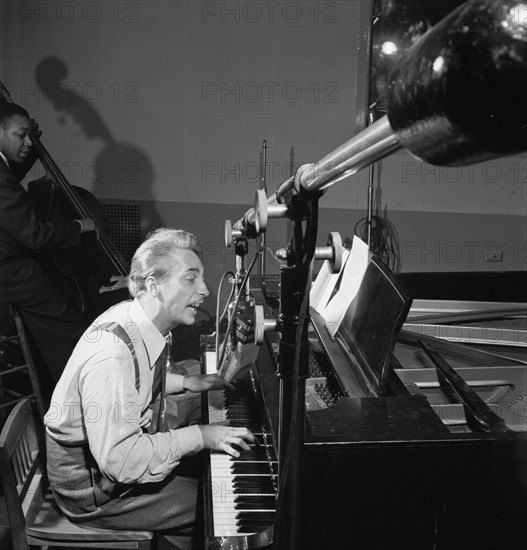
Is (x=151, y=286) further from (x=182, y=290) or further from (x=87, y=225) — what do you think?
(x=87, y=225)

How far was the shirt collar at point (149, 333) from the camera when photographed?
6.61ft

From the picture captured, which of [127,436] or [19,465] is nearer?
[127,436]

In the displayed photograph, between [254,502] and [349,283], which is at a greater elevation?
[349,283]

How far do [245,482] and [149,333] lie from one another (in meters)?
0.61

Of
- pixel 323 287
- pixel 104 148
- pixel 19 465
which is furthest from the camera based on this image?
pixel 104 148

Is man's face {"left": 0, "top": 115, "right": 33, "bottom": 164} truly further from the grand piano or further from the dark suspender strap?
the dark suspender strap

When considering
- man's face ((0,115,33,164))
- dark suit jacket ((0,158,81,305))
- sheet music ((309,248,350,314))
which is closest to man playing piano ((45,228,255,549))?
sheet music ((309,248,350,314))

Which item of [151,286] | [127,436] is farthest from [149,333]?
[127,436]

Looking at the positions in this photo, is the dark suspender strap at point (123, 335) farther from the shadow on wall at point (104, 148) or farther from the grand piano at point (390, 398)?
the shadow on wall at point (104, 148)

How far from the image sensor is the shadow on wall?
5309mm

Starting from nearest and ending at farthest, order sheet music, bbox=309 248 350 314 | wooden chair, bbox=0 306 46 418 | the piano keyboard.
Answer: the piano keyboard → sheet music, bbox=309 248 350 314 → wooden chair, bbox=0 306 46 418

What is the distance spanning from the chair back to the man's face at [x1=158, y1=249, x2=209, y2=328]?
0.53 meters

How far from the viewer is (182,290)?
6.89 feet

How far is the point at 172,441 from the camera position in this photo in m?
1.85
